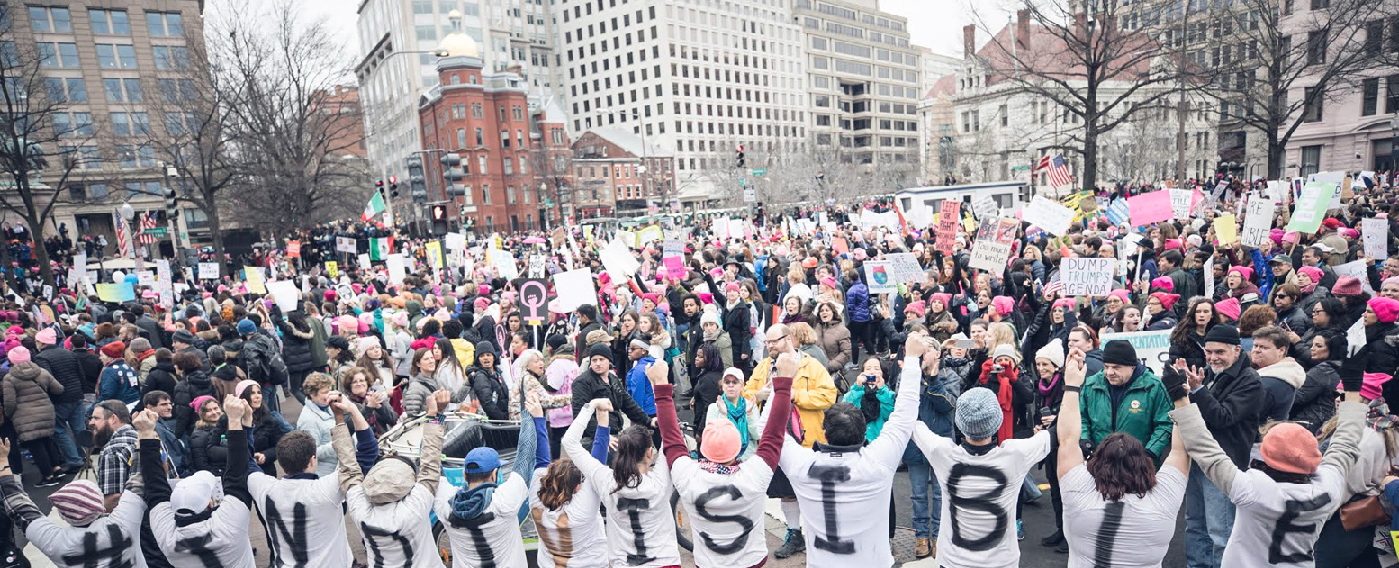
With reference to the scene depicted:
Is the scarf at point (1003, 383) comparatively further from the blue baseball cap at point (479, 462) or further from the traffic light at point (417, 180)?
the traffic light at point (417, 180)

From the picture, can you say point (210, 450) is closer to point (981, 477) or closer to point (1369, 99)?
point (981, 477)

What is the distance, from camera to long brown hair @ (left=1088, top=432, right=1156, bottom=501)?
10.9ft

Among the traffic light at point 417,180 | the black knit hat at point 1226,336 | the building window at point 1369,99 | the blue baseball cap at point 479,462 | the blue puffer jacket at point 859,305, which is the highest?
the building window at point 1369,99

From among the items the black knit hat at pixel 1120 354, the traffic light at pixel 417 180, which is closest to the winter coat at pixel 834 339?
the black knit hat at pixel 1120 354

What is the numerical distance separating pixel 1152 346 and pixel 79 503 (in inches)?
284

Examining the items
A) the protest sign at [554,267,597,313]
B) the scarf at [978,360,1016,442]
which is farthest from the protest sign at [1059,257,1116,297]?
the protest sign at [554,267,597,313]

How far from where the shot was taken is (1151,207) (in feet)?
41.7

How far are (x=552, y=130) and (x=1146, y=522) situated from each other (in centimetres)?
8836

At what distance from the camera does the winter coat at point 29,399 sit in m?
7.89

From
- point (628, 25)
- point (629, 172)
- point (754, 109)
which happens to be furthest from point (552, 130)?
point (754, 109)

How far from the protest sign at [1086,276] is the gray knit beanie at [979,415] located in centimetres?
530

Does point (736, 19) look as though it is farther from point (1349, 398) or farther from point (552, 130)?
point (1349, 398)

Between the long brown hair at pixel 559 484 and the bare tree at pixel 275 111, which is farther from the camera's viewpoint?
the bare tree at pixel 275 111

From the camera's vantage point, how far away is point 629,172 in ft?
308
